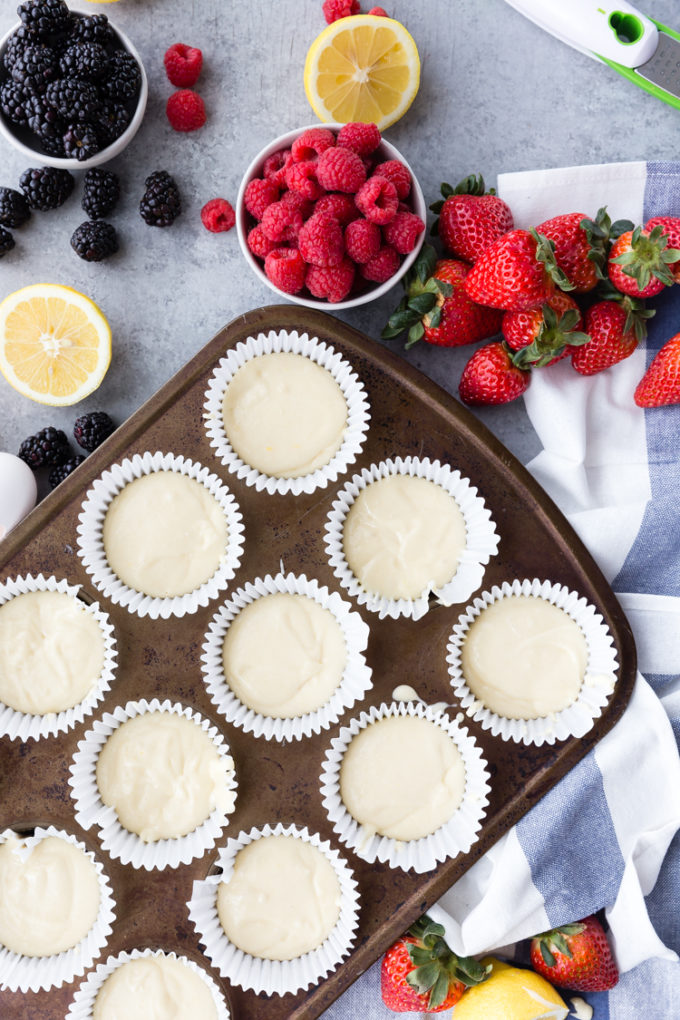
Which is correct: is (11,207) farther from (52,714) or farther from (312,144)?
(52,714)

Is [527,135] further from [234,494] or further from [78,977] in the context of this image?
[78,977]

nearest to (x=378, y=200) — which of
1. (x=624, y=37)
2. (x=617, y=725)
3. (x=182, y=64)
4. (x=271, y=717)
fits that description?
(x=182, y=64)

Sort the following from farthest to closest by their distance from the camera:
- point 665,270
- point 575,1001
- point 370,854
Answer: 1. point 575,1001
2. point 370,854
3. point 665,270

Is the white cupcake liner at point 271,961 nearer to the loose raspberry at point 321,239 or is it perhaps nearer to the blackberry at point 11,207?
the loose raspberry at point 321,239

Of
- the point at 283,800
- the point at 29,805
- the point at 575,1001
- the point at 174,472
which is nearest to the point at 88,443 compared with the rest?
the point at 174,472

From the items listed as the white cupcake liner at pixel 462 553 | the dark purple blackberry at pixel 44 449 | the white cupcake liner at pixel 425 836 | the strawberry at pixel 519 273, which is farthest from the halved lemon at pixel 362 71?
the white cupcake liner at pixel 425 836

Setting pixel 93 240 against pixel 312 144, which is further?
pixel 93 240

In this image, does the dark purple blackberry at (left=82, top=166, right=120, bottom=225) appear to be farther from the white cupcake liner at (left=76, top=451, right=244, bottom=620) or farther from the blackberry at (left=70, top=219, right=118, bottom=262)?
the white cupcake liner at (left=76, top=451, right=244, bottom=620)
